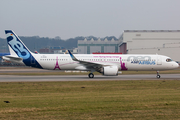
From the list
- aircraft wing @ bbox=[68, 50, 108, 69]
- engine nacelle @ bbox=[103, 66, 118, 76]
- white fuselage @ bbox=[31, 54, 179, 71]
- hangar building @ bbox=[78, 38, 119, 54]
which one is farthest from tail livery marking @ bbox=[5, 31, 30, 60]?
hangar building @ bbox=[78, 38, 119, 54]

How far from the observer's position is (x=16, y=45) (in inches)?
1256

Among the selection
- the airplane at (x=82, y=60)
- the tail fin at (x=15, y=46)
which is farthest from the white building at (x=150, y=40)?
the tail fin at (x=15, y=46)

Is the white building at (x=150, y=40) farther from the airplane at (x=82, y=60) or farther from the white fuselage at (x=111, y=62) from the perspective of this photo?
the airplane at (x=82, y=60)

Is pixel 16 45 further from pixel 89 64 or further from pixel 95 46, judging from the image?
pixel 95 46

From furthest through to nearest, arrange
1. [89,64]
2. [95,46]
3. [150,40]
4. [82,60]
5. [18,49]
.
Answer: [95,46]
[150,40]
[18,49]
[82,60]
[89,64]

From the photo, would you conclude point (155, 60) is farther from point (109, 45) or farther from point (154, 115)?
point (109, 45)

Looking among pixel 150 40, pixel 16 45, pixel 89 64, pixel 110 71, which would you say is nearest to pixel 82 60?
pixel 89 64

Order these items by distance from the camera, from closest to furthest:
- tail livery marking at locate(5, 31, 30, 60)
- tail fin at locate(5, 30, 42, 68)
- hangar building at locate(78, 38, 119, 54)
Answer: tail fin at locate(5, 30, 42, 68), tail livery marking at locate(5, 31, 30, 60), hangar building at locate(78, 38, 119, 54)

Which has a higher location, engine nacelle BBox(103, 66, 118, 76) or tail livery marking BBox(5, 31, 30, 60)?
tail livery marking BBox(5, 31, 30, 60)

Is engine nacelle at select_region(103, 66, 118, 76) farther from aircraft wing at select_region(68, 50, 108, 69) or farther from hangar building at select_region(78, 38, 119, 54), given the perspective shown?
A: hangar building at select_region(78, 38, 119, 54)

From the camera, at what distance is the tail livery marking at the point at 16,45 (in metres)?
31.7

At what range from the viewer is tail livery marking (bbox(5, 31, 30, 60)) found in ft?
104

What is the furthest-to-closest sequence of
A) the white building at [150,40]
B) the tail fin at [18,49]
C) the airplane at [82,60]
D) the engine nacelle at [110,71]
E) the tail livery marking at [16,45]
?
the white building at [150,40]
the tail livery marking at [16,45]
the tail fin at [18,49]
the airplane at [82,60]
the engine nacelle at [110,71]

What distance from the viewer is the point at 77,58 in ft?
104
